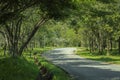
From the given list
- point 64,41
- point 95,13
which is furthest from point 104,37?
point 64,41

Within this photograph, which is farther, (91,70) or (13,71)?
(91,70)

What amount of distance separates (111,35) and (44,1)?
47886 millimetres

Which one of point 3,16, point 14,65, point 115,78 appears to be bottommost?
point 115,78

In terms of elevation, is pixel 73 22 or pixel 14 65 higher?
pixel 73 22

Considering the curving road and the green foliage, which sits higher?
the green foliage

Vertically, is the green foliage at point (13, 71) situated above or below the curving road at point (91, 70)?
above

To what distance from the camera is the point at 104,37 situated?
6688cm

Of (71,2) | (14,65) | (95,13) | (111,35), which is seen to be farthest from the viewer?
(111,35)

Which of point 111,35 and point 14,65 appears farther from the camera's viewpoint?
point 111,35

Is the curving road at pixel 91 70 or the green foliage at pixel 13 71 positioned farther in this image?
the curving road at pixel 91 70

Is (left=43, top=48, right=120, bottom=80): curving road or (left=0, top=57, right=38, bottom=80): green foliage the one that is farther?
(left=43, top=48, right=120, bottom=80): curving road

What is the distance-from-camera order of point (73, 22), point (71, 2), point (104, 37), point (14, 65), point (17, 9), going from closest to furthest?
point (71, 2)
point (17, 9)
point (14, 65)
point (73, 22)
point (104, 37)

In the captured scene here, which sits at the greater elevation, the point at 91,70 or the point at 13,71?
the point at 13,71

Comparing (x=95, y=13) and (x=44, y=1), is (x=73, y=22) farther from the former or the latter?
(x=44, y=1)
